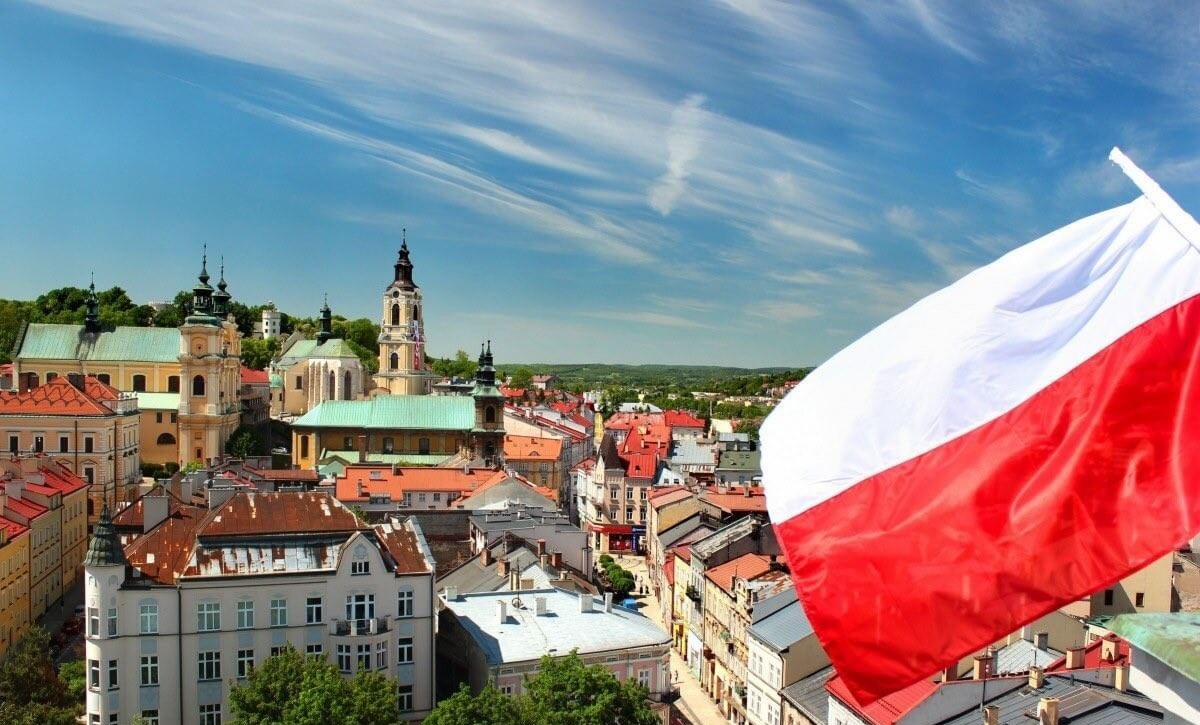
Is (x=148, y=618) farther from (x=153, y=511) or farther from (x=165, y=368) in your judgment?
(x=165, y=368)

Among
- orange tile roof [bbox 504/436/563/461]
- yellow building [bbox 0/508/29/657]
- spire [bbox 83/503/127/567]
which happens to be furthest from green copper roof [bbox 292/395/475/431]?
spire [bbox 83/503/127/567]

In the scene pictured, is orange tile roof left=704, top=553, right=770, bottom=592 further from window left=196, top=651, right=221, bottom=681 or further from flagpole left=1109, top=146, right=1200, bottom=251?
flagpole left=1109, top=146, right=1200, bottom=251

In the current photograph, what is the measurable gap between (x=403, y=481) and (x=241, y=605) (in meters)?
34.0

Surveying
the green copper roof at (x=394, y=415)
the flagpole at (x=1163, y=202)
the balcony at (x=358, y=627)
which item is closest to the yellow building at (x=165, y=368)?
the green copper roof at (x=394, y=415)

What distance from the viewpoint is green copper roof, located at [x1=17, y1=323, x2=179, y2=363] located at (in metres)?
107

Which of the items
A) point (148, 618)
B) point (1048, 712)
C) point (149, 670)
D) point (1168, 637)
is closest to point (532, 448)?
point (148, 618)

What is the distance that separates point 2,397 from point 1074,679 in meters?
78.7

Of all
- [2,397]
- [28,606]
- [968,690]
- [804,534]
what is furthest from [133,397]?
[804,534]

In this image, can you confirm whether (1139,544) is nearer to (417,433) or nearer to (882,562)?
(882,562)

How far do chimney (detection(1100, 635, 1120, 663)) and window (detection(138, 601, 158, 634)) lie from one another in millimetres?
30888

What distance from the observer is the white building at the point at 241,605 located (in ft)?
108

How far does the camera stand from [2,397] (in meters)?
78.8

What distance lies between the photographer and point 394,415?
95.1 meters

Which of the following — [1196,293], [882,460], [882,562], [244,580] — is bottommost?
[244,580]
